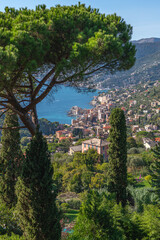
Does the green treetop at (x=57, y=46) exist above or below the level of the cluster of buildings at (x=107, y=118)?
below

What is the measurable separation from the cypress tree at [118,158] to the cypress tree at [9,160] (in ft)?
10.2

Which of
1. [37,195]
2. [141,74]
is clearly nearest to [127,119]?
[37,195]

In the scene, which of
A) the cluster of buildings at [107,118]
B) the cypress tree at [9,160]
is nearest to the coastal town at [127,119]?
the cluster of buildings at [107,118]

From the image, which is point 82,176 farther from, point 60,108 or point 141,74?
point 141,74

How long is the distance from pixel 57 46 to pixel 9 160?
3003mm

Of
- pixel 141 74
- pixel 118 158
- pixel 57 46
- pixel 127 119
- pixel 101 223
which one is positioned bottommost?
pixel 101 223

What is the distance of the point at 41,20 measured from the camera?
308cm

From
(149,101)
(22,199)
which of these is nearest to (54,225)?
(22,199)

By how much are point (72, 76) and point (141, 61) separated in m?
111

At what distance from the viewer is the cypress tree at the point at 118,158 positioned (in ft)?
21.6

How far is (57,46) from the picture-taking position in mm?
3461

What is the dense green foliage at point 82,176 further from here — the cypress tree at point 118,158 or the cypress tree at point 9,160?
the cypress tree at point 9,160

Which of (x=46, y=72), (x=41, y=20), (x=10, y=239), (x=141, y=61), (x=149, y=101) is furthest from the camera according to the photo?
(x=141, y=61)

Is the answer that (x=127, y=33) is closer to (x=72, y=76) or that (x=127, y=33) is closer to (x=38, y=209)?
(x=72, y=76)
